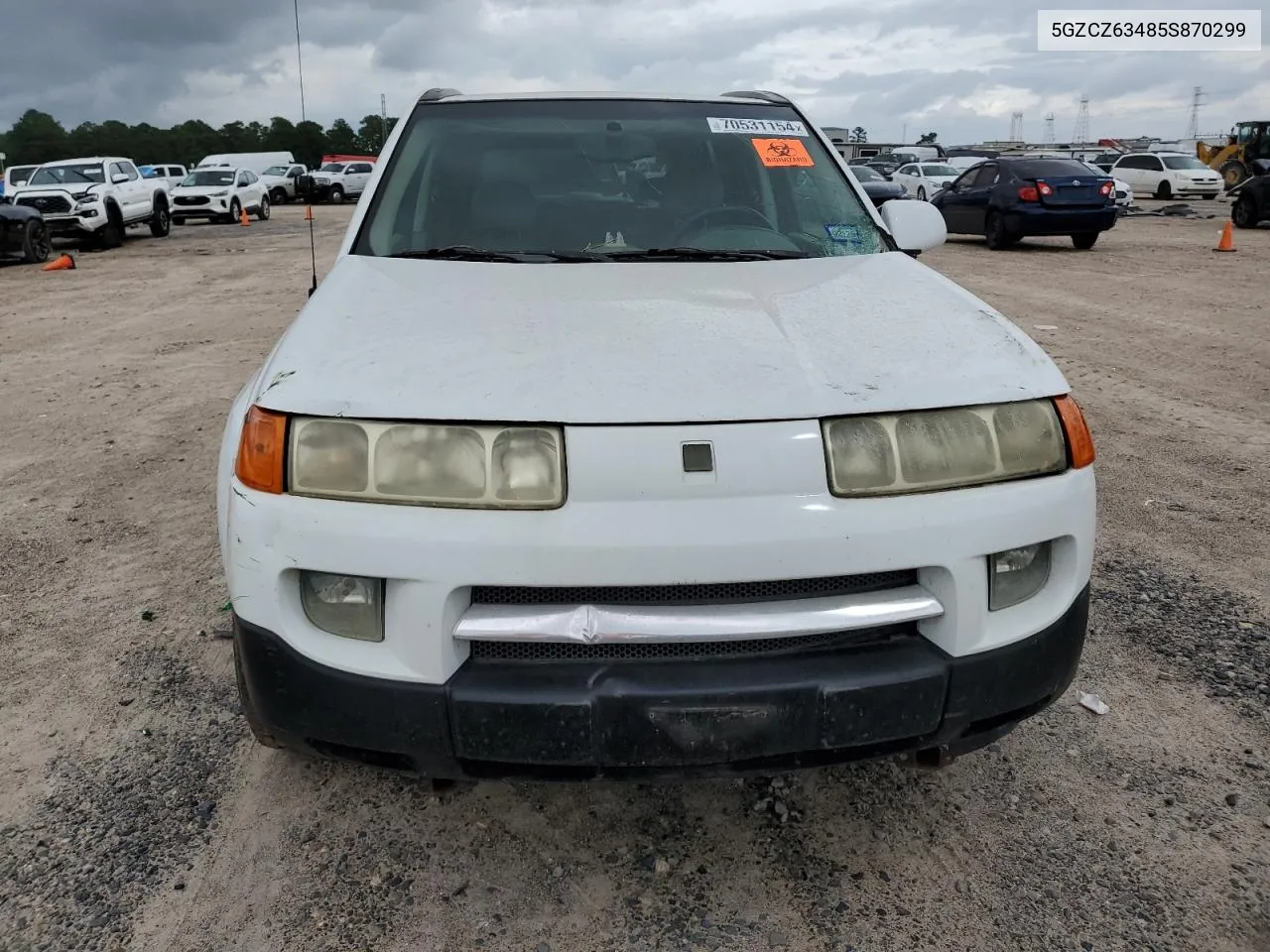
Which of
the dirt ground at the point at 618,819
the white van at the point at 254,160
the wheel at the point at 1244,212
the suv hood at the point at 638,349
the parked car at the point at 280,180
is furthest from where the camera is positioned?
the white van at the point at 254,160

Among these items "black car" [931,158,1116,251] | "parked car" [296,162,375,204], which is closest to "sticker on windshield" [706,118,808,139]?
"black car" [931,158,1116,251]

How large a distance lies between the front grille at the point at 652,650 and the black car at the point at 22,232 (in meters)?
16.7

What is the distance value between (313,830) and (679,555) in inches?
47.3

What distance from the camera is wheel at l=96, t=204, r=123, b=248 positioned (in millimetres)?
18375

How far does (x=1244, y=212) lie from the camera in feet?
59.7

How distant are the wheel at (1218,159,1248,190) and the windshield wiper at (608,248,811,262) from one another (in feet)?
114

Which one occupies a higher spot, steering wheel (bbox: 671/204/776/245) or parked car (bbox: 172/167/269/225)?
parked car (bbox: 172/167/269/225)

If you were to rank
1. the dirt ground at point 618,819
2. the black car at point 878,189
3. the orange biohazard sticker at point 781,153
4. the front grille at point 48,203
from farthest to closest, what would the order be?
the front grille at point 48,203, the black car at point 878,189, the orange biohazard sticker at point 781,153, the dirt ground at point 618,819

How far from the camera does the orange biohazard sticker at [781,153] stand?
3.16 m

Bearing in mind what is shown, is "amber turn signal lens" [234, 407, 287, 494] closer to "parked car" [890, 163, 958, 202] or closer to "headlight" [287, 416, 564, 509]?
"headlight" [287, 416, 564, 509]

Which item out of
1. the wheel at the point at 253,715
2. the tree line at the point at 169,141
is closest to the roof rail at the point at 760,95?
the wheel at the point at 253,715

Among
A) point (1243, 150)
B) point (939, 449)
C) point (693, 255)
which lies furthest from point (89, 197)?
point (1243, 150)

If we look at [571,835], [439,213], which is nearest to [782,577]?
[571,835]

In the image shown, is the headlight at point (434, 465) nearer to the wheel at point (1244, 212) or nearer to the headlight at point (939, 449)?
the headlight at point (939, 449)
